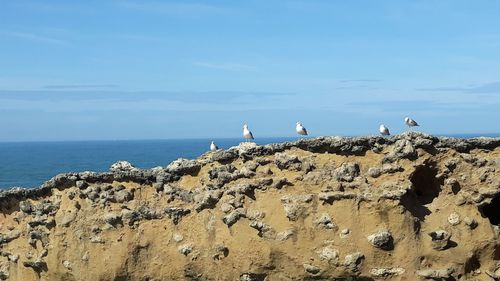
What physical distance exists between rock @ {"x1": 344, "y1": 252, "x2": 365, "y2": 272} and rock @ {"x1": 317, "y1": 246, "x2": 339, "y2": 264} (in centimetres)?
20

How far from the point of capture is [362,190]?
39.2ft

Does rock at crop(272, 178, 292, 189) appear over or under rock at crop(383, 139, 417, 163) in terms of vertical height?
under

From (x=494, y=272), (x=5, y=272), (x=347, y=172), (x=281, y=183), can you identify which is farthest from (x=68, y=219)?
(x=494, y=272)

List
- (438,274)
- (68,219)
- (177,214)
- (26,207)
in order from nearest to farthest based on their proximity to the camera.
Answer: (438,274)
(177,214)
(68,219)
(26,207)

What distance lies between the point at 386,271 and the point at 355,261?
0.52 metres

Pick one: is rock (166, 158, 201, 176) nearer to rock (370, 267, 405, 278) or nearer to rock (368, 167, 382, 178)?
rock (368, 167, 382, 178)

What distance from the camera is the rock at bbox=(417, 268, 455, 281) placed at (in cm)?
1146

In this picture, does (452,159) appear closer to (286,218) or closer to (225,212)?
(286,218)

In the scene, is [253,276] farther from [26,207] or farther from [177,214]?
[26,207]

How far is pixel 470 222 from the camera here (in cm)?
1168

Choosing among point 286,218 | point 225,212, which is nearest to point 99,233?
point 225,212

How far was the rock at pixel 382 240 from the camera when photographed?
38.1ft

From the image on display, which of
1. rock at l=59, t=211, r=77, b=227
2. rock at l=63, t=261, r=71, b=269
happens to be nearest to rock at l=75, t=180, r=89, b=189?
rock at l=59, t=211, r=77, b=227

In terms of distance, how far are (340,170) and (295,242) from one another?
4.73 feet
